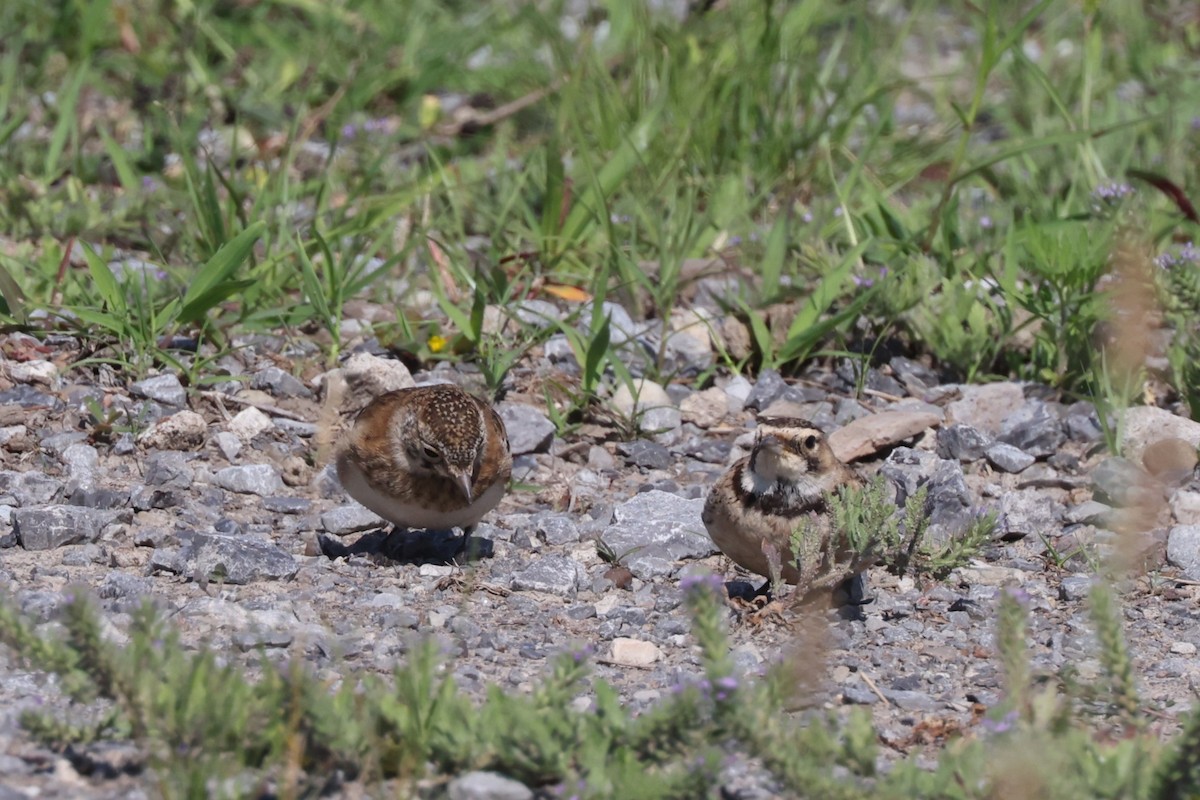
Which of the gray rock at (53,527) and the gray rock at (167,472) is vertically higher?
the gray rock at (53,527)

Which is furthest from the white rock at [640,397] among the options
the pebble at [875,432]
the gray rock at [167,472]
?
the gray rock at [167,472]

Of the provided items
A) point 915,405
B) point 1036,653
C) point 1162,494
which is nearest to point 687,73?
point 915,405

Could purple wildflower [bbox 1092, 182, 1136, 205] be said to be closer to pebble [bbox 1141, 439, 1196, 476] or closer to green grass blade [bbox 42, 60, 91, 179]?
pebble [bbox 1141, 439, 1196, 476]

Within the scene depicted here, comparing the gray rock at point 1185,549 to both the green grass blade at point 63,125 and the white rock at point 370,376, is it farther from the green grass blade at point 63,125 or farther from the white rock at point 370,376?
the green grass blade at point 63,125

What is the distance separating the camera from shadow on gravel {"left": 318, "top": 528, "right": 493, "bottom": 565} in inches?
223

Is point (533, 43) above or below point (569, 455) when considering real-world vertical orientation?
above

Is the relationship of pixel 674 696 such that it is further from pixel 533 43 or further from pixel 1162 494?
pixel 533 43

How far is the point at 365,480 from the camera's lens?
18.4 ft

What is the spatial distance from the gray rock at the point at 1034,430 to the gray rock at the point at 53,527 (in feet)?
11.8

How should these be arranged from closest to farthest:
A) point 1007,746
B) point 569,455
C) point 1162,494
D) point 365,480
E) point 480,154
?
point 1007,746, point 365,480, point 1162,494, point 569,455, point 480,154

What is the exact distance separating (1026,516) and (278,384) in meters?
3.04

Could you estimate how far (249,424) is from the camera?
642 cm

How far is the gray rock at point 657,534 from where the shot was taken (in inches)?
220

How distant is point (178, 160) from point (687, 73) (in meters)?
2.87
